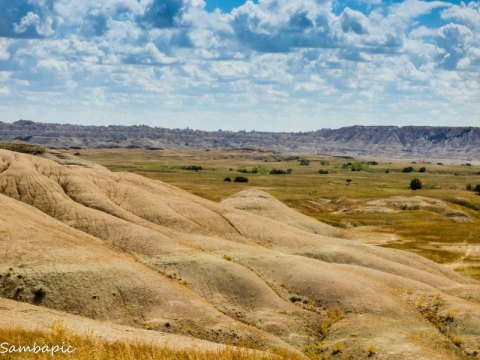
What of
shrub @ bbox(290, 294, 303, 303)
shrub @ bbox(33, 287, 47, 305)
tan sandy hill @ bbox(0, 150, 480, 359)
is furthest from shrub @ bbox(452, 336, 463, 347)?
shrub @ bbox(33, 287, 47, 305)

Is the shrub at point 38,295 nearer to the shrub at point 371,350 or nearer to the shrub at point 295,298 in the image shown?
the shrub at point 295,298

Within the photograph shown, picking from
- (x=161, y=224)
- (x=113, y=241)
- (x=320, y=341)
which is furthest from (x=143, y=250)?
(x=320, y=341)

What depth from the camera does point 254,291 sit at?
1781 inches

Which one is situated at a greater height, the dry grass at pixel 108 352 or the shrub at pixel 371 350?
the dry grass at pixel 108 352

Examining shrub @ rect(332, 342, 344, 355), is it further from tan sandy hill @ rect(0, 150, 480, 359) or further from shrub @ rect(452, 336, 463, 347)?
shrub @ rect(452, 336, 463, 347)
